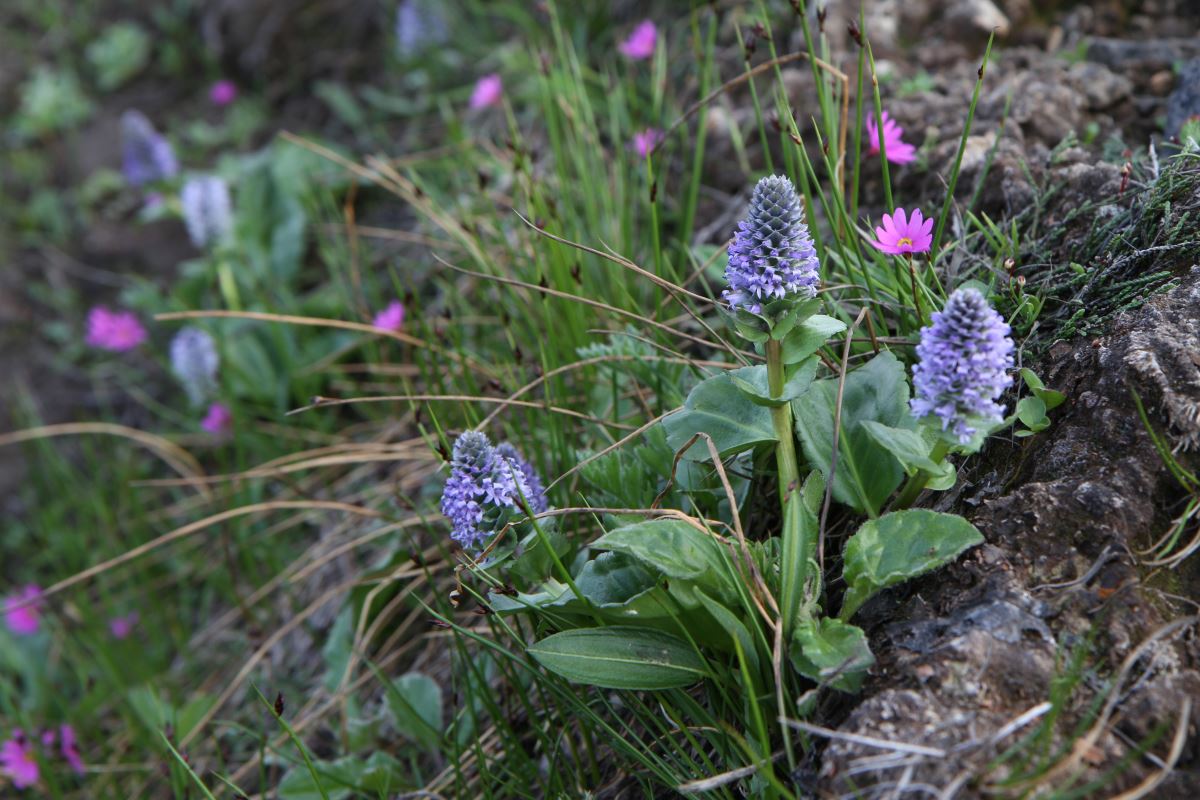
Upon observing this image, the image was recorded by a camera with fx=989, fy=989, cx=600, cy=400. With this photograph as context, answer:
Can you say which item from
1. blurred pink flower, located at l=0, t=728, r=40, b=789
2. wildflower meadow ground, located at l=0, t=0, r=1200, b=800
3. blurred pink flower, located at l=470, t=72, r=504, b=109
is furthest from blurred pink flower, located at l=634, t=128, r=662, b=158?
blurred pink flower, located at l=0, t=728, r=40, b=789

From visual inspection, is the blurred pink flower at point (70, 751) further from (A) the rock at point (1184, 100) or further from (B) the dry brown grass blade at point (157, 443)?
(A) the rock at point (1184, 100)

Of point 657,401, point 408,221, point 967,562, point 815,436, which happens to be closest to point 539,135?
point 408,221

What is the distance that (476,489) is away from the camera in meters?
1.47

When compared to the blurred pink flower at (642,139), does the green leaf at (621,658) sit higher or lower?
lower

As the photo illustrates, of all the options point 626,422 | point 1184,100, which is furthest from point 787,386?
point 1184,100

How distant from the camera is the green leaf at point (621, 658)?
1393mm

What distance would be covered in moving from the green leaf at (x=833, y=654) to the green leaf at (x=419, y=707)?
3.06 feet

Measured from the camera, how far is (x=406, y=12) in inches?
159

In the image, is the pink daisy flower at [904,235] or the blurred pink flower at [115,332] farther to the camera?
the blurred pink flower at [115,332]

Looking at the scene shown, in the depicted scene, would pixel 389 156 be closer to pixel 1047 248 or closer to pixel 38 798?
pixel 38 798

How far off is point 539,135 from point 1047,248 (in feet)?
6.49

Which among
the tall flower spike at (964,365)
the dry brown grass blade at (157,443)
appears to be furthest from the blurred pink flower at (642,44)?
the tall flower spike at (964,365)

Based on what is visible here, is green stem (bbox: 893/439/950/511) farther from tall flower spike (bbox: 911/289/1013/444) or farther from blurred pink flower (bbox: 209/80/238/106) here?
blurred pink flower (bbox: 209/80/238/106)

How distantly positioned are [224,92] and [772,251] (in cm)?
386
